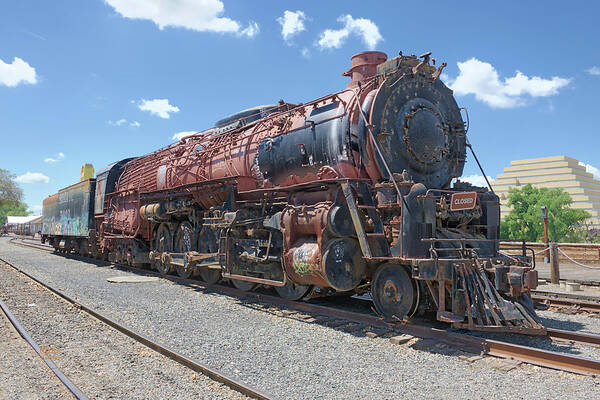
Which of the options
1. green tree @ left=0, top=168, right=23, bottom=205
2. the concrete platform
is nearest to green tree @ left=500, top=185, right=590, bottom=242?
the concrete platform

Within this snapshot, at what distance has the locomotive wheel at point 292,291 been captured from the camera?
26.3 feet

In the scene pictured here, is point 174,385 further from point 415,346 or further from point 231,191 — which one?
point 231,191

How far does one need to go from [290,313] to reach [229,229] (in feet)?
7.74

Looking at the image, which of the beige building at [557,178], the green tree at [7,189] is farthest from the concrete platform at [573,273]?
the green tree at [7,189]

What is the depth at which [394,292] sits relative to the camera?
20.6 ft

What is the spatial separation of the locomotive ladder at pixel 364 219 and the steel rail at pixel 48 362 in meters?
3.82

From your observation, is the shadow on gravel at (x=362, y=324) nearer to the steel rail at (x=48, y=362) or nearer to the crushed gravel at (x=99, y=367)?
the crushed gravel at (x=99, y=367)

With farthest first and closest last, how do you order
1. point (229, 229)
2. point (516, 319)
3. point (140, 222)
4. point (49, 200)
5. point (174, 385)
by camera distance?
point (49, 200) → point (140, 222) → point (229, 229) → point (516, 319) → point (174, 385)

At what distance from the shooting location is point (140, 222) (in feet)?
42.7

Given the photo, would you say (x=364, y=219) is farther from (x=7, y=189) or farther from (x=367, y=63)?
(x=7, y=189)

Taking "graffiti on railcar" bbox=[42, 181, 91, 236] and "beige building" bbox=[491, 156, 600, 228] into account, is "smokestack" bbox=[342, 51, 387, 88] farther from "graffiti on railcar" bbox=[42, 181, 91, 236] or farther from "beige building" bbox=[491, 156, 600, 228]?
"beige building" bbox=[491, 156, 600, 228]

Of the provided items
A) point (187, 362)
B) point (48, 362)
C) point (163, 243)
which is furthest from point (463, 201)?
point (163, 243)

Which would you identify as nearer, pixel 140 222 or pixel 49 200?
pixel 140 222

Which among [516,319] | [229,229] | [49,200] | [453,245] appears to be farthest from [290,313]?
[49,200]
